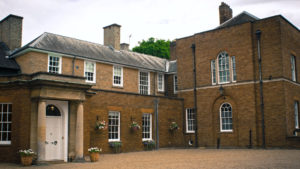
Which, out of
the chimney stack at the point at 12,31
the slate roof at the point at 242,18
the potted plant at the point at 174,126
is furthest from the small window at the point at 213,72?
the chimney stack at the point at 12,31

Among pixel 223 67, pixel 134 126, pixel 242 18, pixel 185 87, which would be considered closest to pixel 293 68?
pixel 223 67

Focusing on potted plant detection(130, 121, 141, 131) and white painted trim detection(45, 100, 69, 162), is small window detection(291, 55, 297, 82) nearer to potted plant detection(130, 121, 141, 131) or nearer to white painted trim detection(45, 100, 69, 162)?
potted plant detection(130, 121, 141, 131)

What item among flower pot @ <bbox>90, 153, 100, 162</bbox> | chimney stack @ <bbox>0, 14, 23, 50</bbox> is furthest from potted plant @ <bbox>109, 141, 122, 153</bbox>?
chimney stack @ <bbox>0, 14, 23, 50</bbox>

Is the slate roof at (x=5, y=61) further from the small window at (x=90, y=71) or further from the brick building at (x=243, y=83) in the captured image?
the brick building at (x=243, y=83)

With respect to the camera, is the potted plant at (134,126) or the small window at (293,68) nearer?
the potted plant at (134,126)

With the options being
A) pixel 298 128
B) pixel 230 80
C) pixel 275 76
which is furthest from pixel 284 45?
pixel 298 128

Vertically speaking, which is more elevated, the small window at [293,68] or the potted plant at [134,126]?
the small window at [293,68]

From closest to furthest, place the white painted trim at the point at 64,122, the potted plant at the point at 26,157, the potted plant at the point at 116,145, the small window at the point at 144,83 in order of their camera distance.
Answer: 1. the potted plant at the point at 26,157
2. the white painted trim at the point at 64,122
3. the potted plant at the point at 116,145
4. the small window at the point at 144,83

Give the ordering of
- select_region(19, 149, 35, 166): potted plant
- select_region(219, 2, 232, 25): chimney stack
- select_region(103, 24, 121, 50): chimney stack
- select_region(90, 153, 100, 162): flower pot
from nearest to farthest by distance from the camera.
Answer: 1. select_region(19, 149, 35, 166): potted plant
2. select_region(90, 153, 100, 162): flower pot
3. select_region(103, 24, 121, 50): chimney stack
4. select_region(219, 2, 232, 25): chimney stack

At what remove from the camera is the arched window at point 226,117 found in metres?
24.2

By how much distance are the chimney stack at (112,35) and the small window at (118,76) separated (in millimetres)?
2931

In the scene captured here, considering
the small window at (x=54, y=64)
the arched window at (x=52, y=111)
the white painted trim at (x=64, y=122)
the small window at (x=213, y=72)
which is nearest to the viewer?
the arched window at (x=52, y=111)

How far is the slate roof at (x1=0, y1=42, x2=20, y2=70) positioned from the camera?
21.9 meters

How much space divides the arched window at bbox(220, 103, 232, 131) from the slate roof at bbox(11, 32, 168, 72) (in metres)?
7.24
